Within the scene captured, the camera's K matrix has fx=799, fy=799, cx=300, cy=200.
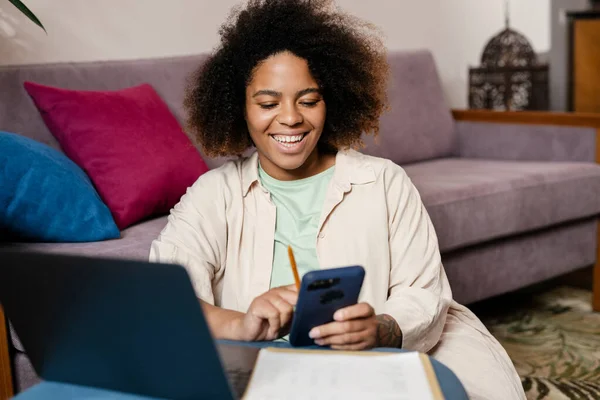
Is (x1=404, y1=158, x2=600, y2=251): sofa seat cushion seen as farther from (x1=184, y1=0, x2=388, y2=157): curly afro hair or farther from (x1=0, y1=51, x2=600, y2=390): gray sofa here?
(x1=184, y1=0, x2=388, y2=157): curly afro hair

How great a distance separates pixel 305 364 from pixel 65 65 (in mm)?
1655

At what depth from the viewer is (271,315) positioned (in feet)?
3.43

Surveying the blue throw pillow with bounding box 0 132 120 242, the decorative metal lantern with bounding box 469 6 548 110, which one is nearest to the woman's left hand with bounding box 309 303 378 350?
the blue throw pillow with bounding box 0 132 120 242

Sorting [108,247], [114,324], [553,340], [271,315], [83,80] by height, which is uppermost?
[83,80]

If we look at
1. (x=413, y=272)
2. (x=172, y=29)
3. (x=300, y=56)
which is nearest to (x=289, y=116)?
(x=300, y=56)

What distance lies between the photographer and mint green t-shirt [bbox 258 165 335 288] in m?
1.40

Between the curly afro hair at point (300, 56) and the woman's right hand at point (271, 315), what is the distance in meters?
0.51

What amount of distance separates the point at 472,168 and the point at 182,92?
1061mm

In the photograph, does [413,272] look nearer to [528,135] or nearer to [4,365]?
[4,365]

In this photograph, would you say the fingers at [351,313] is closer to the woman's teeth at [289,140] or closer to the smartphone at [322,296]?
the smartphone at [322,296]

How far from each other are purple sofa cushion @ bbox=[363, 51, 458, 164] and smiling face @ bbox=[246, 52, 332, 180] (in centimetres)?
146

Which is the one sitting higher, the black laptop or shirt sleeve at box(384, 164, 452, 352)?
the black laptop

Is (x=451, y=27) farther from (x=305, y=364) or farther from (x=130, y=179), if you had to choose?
(x=305, y=364)

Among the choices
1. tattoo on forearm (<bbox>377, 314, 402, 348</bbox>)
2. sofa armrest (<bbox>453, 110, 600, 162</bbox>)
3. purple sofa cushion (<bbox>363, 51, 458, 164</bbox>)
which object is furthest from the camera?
purple sofa cushion (<bbox>363, 51, 458, 164</bbox>)
